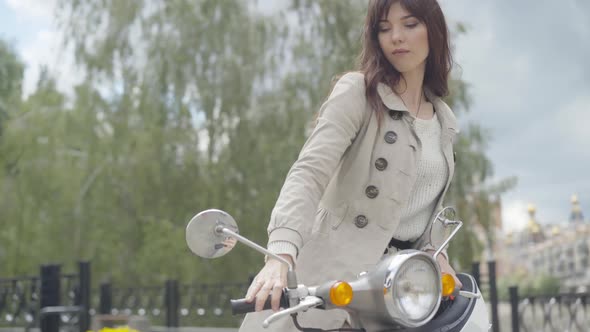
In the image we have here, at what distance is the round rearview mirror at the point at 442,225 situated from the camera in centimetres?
182

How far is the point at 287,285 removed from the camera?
1513mm

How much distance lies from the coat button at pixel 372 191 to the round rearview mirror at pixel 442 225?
151 mm

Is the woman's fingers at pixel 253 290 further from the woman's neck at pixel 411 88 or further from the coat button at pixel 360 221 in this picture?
the woman's neck at pixel 411 88

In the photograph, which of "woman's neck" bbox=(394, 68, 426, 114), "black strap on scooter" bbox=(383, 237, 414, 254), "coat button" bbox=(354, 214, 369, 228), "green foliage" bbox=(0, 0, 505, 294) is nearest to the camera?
"coat button" bbox=(354, 214, 369, 228)

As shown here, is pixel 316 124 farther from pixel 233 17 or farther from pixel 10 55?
pixel 10 55

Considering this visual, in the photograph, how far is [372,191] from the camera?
1.93m

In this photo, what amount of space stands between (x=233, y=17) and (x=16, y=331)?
24.8 feet

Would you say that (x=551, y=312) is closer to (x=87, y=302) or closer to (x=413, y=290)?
(x=87, y=302)

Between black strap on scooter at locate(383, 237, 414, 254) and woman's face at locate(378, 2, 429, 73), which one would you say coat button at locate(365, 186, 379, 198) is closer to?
black strap on scooter at locate(383, 237, 414, 254)

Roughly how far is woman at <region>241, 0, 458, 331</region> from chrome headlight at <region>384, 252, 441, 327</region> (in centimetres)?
30

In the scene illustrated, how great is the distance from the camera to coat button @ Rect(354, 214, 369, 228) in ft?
6.23

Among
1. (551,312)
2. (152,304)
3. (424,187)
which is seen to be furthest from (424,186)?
(152,304)

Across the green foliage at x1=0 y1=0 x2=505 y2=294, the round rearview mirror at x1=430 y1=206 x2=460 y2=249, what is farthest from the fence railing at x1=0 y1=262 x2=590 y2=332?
the round rearview mirror at x1=430 y1=206 x2=460 y2=249

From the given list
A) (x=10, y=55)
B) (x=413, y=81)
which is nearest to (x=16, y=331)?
(x=413, y=81)
